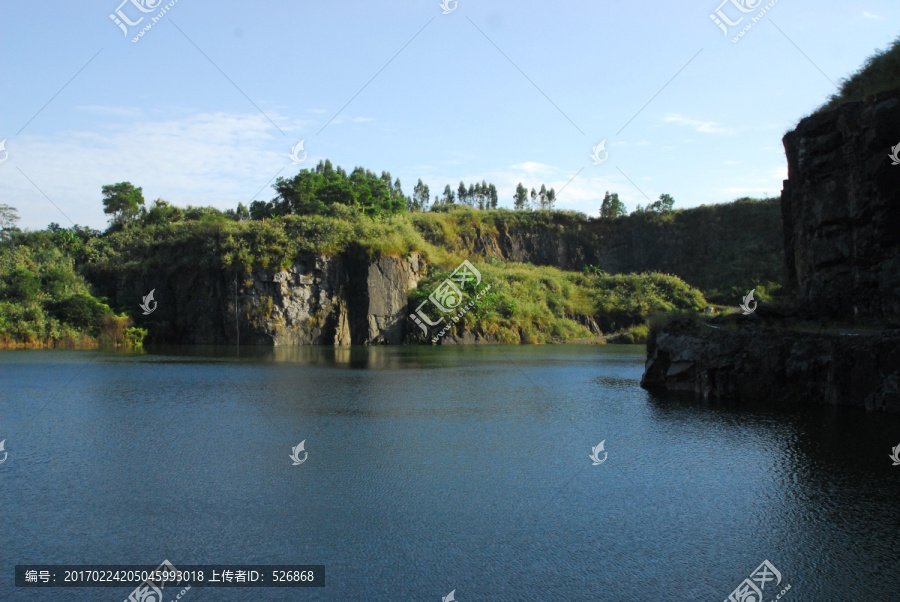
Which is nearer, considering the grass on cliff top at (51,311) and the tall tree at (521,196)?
the grass on cliff top at (51,311)

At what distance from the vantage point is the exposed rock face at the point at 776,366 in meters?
18.9

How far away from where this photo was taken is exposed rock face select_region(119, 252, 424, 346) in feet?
186

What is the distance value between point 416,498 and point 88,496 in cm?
517

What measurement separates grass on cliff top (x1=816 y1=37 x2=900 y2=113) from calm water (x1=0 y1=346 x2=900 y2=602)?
13.5 metres

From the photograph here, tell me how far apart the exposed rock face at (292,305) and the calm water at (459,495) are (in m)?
34.9

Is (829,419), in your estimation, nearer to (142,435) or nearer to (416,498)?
(416,498)

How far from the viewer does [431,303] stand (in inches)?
2458
